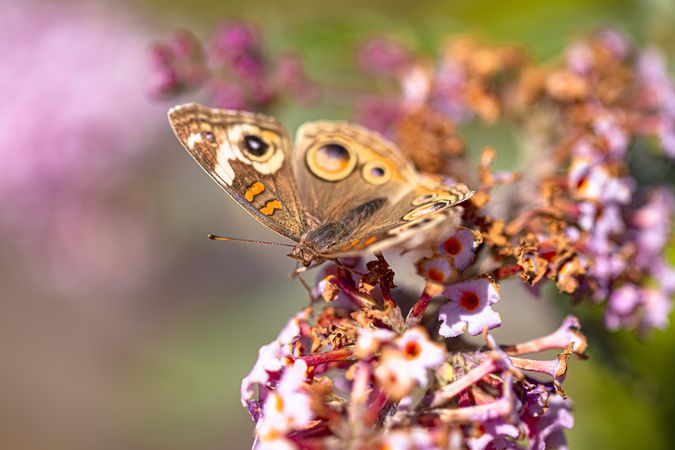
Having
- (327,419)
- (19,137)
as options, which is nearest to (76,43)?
(19,137)

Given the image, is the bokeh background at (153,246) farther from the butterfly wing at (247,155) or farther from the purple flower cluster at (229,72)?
the butterfly wing at (247,155)

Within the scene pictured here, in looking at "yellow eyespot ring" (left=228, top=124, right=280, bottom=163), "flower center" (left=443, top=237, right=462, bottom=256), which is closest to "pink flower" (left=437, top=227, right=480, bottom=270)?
"flower center" (left=443, top=237, right=462, bottom=256)

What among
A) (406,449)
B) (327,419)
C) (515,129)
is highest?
(515,129)

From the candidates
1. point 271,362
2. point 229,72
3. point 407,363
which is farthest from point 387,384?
point 229,72

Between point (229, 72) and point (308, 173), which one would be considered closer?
point (308, 173)

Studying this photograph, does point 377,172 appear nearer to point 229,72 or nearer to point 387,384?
point 387,384

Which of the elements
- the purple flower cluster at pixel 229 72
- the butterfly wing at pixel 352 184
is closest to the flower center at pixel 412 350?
the butterfly wing at pixel 352 184

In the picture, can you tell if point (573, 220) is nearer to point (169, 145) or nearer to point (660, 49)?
point (660, 49)
